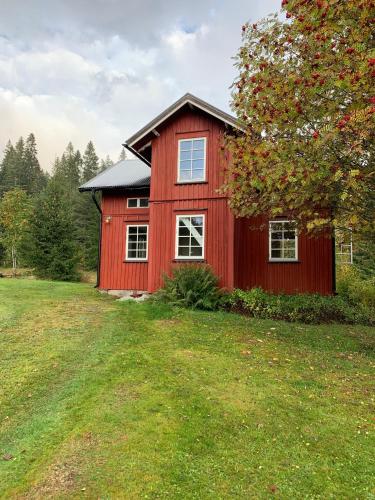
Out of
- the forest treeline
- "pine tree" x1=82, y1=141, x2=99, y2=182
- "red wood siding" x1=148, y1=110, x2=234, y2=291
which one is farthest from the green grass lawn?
"pine tree" x1=82, y1=141, x2=99, y2=182

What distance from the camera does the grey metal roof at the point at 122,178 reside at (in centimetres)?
1459

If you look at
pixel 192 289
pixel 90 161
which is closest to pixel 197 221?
pixel 192 289

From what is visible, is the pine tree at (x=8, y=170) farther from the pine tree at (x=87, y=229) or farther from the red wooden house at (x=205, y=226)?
the red wooden house at (x=205, y=226)

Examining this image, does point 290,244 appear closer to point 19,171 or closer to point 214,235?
point 214,235

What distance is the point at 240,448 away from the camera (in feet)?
11.4

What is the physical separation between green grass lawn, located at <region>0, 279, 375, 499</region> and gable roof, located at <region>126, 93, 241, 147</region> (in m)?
7.09

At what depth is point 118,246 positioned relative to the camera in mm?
14695

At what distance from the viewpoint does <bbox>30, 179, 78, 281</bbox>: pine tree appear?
87.6 feet

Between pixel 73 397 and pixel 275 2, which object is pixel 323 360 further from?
pixel 275 2

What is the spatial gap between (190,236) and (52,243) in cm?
1837

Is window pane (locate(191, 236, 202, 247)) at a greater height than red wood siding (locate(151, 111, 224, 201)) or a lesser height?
lesser

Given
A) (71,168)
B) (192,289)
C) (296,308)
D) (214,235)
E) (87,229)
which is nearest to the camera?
(296,308)

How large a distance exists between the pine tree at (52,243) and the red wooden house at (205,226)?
16.0 meters

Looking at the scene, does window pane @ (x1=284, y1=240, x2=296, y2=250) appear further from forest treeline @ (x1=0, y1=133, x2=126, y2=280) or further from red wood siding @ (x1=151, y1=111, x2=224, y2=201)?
forest treeline @ (x1=0, y1=133, x2=126, y2=280)
